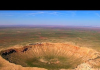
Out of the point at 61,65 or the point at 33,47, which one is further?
the point at 33,47

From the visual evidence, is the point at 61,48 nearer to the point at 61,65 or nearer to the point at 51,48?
the point at 51,48

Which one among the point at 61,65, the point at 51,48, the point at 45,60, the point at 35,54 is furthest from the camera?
the point at 51,48
